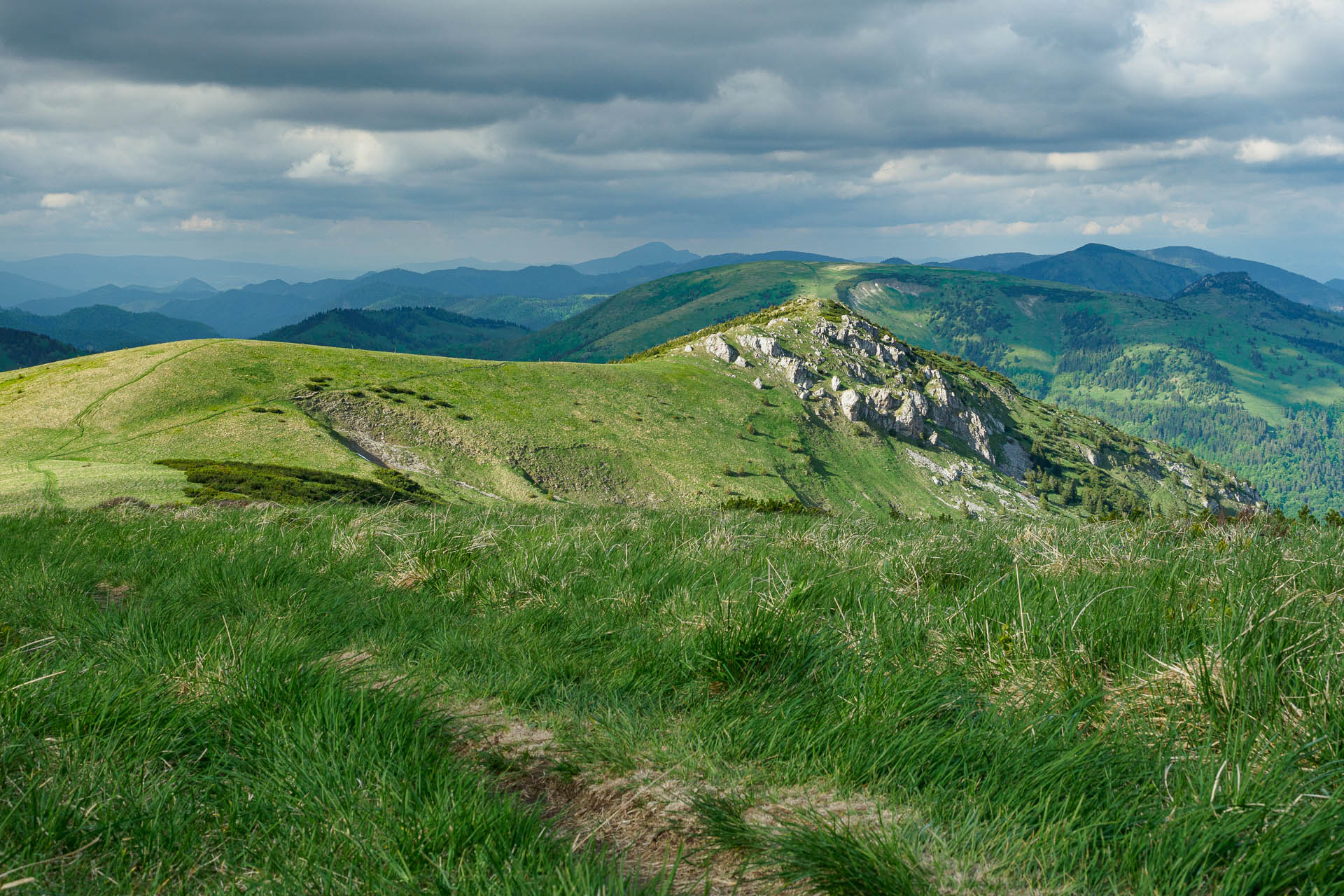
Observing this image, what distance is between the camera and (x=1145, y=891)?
7.52ft

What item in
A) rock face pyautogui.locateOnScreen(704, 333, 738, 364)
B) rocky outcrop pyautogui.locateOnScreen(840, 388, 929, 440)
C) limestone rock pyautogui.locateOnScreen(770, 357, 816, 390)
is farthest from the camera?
rocky outcrop pyautogui.locateOnScreen(840, 388, 929, 440)

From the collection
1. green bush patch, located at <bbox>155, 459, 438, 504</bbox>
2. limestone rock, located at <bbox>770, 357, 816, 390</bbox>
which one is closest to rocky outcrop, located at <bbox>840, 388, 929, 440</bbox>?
limestone rock, located at <bbox>770, 357, 816, 390</bbox>

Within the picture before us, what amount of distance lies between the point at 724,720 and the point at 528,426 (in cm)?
9311

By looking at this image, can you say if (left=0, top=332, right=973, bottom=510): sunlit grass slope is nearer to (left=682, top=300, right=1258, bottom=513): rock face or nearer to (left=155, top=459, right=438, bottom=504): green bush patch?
(left=155, top=459, right=438, bottom=504): green bush patch

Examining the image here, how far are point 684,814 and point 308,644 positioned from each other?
2964 millimetres

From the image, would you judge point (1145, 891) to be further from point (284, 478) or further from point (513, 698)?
point (284, 478)

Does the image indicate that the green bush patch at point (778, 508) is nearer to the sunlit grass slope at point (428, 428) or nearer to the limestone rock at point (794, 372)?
the sunlit grass slope at point (428, 428)

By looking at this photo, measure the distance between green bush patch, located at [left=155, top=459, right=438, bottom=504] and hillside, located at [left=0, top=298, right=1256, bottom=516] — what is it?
204 centimetres

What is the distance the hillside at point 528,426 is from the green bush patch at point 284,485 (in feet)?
6.68

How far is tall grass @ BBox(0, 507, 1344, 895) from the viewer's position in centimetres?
256

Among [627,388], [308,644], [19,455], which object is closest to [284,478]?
[19,455]

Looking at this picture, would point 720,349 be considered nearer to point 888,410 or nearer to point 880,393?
point 880,393

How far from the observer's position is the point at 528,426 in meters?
94.8

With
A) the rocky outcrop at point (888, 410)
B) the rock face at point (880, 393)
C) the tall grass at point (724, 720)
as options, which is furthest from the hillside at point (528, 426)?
the tall grass at point (724, 720)
